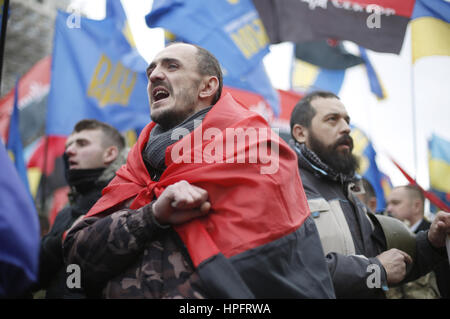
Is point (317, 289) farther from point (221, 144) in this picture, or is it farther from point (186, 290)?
point (221, 144)

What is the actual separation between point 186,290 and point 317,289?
0.49 metres

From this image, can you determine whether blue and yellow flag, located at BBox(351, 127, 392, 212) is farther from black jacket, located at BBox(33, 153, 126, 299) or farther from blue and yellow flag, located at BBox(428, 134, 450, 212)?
black jacket, located at BBox(33, 153, 126, 299)

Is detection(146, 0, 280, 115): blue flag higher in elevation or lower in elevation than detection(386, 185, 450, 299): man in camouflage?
higher

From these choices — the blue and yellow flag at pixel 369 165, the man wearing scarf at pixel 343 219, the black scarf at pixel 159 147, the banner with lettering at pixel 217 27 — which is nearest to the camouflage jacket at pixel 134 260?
the black scarf at pixel 159 147

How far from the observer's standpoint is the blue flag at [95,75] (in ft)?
17.8

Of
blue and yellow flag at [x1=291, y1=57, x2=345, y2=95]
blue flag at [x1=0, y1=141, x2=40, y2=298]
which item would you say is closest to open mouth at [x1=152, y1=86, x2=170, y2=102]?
blue flag at [x1=0, y1=141, x2=40, y2=298]

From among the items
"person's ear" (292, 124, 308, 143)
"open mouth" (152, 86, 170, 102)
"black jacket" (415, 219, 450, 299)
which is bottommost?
"black jacket" (415, 219, 450, 299)

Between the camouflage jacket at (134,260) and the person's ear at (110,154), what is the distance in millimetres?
1711

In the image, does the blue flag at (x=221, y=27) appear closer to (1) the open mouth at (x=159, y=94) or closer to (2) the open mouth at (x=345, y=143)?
(2) the open mouth at (x=345, y=143)

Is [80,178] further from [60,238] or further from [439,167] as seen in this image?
[439,167]

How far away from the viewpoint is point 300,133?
3.01 m

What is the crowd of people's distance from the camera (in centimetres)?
155

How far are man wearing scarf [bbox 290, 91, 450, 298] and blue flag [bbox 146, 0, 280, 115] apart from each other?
188 cm
